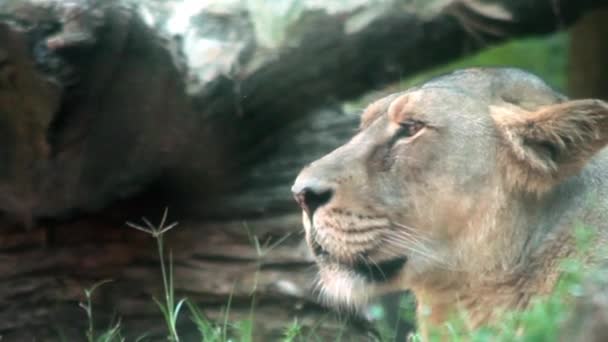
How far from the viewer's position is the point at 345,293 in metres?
3.95

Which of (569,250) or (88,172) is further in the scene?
(88,172)

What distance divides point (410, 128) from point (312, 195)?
420 millimetres

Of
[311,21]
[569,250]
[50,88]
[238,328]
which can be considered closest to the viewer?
[569,250]

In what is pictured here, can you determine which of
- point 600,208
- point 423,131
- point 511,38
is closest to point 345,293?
point 423,131

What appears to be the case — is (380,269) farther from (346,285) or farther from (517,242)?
(517,242)

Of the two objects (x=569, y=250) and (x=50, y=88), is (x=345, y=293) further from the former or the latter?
(x=50, y=88)

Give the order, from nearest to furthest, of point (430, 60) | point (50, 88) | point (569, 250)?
point (569, 250), point (50, 88), point (430, 60)

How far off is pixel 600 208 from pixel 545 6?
207cm

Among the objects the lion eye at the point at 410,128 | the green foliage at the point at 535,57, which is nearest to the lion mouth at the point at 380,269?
the lion eye at the point at 410,128

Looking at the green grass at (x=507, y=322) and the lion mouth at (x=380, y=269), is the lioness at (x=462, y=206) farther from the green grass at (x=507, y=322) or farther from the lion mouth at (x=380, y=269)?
the green grass at (x=507, y=322)

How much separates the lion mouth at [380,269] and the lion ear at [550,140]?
1.48ft

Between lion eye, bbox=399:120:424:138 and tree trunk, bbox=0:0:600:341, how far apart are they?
85cm

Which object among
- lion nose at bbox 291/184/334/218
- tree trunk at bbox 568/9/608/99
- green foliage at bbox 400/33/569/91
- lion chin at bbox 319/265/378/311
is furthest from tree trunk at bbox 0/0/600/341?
green foliage at bbox 400/33/569/91

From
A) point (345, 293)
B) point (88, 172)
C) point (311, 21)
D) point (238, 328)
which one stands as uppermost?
point (311, 21)
